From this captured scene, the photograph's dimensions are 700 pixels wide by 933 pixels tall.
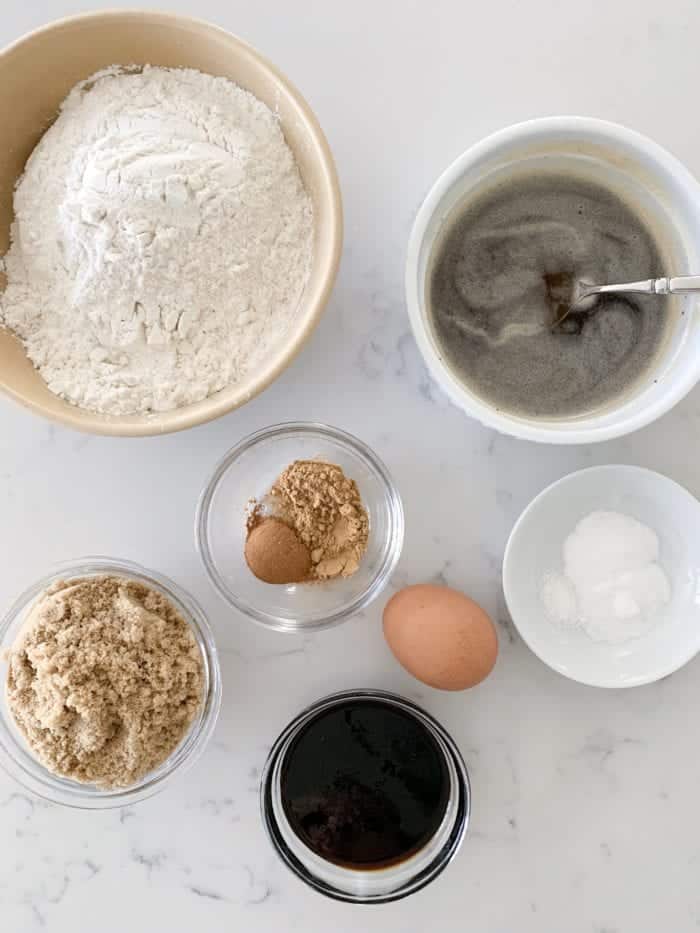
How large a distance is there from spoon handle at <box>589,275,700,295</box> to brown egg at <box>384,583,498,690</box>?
0.45 meters

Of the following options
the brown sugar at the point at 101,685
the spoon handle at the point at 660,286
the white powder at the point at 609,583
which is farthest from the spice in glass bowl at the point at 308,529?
the spoon handle at the point at 660,286

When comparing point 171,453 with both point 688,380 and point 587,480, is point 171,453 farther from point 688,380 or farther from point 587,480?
point 688,380

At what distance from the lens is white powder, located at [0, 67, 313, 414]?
3.12 ft

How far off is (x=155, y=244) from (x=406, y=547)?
533mm

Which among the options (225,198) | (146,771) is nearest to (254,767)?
(146,771)

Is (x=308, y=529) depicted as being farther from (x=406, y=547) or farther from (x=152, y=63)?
(x=152, y=63)

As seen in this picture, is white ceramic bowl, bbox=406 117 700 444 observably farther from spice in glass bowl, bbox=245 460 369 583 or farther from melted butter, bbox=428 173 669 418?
spice in glass bowl, bbox=245 460 369 583

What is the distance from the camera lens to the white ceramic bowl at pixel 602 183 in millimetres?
999

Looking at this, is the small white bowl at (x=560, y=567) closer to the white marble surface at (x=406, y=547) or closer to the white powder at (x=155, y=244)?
the white marble surface at (x=406, y=547)

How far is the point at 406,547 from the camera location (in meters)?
1.17

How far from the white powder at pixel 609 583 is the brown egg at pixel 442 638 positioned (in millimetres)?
128

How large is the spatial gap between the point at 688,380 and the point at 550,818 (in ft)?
2.14

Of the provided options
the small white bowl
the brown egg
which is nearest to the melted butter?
the small white bowl

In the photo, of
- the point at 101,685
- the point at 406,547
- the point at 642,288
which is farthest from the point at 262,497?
the point at 642,288
